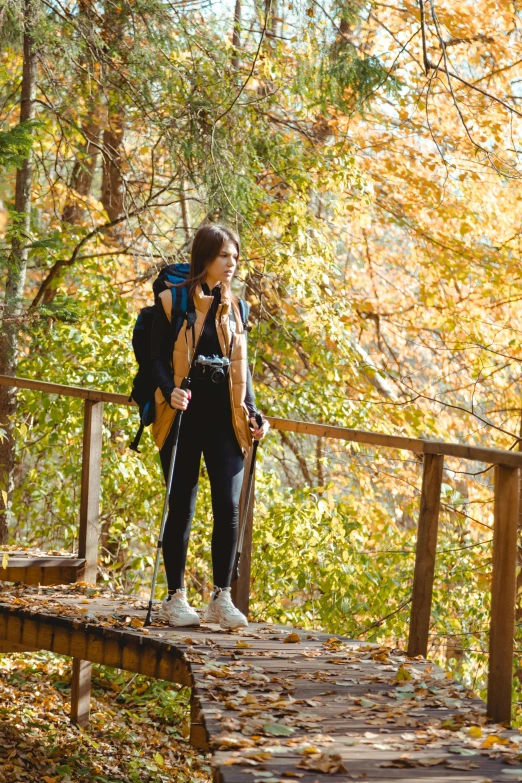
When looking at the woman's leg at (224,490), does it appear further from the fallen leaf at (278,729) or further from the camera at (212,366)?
the fallen leaf at (278,729)

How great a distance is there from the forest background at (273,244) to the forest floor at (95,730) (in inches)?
38.0

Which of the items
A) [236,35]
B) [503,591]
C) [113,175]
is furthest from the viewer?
[113,175]

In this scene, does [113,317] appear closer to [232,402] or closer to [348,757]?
[232,402]

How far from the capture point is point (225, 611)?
4473 mm

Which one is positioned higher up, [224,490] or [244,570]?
[224,490]

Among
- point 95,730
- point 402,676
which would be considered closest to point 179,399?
point 402,676

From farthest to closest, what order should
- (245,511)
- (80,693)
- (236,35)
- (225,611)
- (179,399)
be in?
(236,35) → (80,693) → (245,511) → (225,611) → (179,399)

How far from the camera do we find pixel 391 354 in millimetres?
Result: 12703

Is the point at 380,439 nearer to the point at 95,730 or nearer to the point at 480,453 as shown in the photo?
the point at 480,453

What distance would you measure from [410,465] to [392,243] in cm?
334

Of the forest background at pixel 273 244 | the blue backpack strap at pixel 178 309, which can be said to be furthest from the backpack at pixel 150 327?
the forest background at pixel 273 244

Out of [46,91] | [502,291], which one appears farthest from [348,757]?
[502,291]

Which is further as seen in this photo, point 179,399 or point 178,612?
point 178,612

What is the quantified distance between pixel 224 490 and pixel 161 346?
0.74m
